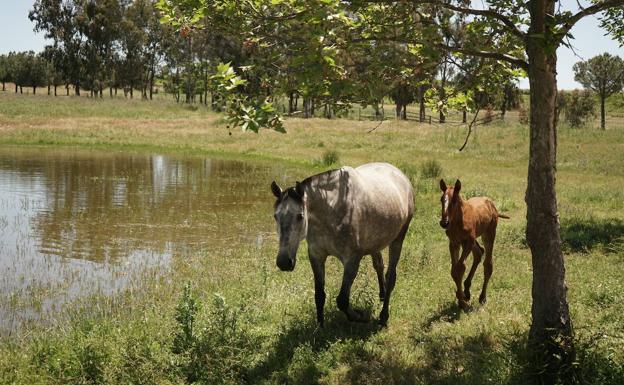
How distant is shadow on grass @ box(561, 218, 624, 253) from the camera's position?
13.2 meters

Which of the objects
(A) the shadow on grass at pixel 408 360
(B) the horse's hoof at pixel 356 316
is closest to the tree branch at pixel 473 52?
(A) the shadow on grass at pixel 408 360

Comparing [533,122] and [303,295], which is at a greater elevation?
[533,122]

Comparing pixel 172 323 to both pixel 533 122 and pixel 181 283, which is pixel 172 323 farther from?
pixel 533 122

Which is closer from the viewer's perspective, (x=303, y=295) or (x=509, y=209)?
(x=303, y=295)

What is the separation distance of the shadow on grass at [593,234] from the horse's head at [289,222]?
902 cm

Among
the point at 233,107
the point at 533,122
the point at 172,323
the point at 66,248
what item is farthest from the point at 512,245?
the point at 66,248

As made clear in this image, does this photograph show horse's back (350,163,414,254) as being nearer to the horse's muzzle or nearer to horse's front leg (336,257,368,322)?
horse's front leg (336,257,368,322)

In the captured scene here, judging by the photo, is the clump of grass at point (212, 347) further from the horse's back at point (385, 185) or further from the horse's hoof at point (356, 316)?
the horse's back at point (385, 185)

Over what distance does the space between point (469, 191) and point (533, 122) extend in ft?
53.6

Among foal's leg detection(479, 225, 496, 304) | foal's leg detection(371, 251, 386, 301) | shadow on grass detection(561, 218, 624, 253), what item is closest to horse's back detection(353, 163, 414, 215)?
foal's leg detection(371, 251, 386, 301)

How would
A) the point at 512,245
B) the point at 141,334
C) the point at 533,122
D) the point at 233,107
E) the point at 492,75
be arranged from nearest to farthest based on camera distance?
the point at 233,107
the point at 533,122
the point at 141,334
the point at 492,75
the point at 512,245

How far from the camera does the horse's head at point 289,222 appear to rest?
22.0 ft

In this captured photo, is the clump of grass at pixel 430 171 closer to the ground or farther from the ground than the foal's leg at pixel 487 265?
farther from the ground

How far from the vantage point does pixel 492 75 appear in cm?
834
